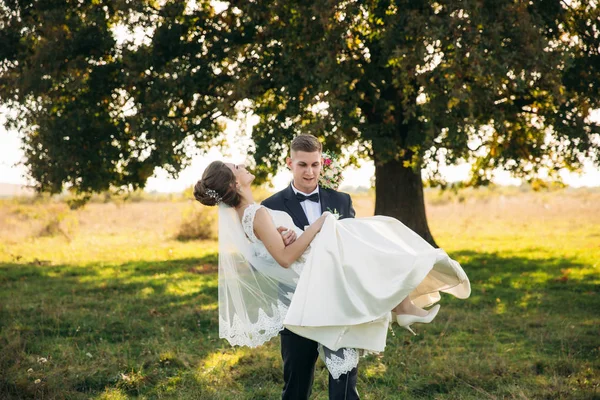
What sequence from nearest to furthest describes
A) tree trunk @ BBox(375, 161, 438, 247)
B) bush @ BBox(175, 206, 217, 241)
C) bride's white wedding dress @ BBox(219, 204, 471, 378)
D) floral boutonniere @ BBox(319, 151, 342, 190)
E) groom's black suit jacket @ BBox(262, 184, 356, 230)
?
bride's white wedding dress @ BBox(219, 204, 471, 378), groom's black suit jacket @ BBox(262, 184, 356, 230), floral boutonniere @ BBox(319, 151, 342, 190), tree trunk @ BBox(375, 161, 438, 247), bush @ BBox(175, 206, 217, 241)

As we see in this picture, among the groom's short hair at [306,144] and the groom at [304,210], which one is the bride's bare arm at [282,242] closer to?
the groom at [304,210]

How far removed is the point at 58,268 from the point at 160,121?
14.7 ft

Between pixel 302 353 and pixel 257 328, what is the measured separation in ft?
1.23

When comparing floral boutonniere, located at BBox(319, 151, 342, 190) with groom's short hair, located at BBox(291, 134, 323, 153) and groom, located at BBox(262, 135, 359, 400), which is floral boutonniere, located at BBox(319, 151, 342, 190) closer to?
groom, located at BBox(262, 135, 359, 400)

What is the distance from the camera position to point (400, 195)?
16797 millimetres

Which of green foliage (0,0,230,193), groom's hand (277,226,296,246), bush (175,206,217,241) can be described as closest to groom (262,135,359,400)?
groom's hand (277,226,296,246)

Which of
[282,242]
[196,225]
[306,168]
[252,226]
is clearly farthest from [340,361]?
[196,225]

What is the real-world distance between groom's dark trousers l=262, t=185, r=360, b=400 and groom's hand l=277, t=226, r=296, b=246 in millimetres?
336

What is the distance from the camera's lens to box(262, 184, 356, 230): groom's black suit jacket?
4.68 metres

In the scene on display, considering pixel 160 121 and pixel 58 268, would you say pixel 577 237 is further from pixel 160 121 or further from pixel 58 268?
pixel 58 268

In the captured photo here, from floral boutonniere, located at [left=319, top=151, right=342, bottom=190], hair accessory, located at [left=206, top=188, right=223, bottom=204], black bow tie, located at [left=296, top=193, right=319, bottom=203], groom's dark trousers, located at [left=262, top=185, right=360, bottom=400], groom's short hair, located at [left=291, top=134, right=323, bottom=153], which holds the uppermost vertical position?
groom's short hair, located at [left=291, top=134, right=323, bottom=153]

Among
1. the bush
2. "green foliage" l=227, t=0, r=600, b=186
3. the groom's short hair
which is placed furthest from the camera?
the bush

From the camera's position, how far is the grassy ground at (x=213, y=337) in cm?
624

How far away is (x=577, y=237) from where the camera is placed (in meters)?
22.9
